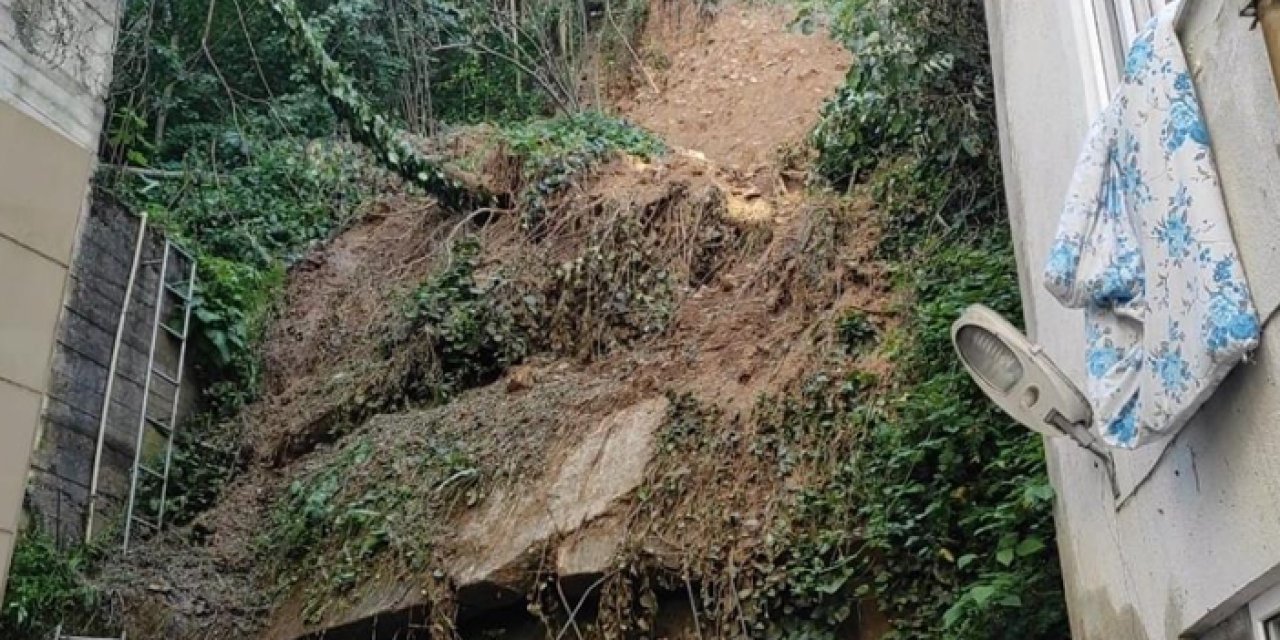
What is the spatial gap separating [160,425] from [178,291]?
3.77 feet

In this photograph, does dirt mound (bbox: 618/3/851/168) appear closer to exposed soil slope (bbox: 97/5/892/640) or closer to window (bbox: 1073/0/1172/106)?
exposed soil slope (bbox: 97/5/892/640)

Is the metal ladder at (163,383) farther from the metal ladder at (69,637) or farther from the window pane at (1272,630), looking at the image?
the window pane at (1272,630)

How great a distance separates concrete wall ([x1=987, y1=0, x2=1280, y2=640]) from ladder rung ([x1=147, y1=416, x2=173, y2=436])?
21.4 ft

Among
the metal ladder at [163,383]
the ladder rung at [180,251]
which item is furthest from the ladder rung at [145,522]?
the ladder rung at [180,251]

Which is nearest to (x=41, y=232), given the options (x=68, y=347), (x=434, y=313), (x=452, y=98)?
(x=68, y=347)

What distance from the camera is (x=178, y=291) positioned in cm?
873

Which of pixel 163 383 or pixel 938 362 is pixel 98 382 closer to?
pixel 163 383

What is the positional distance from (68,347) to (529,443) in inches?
122

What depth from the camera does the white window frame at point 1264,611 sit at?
7.27 ft

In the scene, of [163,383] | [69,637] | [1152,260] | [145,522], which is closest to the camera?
[1152,260]

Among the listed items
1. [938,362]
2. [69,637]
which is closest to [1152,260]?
[938,362]

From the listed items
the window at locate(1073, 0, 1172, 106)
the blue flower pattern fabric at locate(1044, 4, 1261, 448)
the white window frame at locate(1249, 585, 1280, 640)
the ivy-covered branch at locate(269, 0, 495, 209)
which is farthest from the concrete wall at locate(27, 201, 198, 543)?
the white window frame at locate(1249, 585, 1280, 640)

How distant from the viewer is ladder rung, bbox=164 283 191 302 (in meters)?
8.58

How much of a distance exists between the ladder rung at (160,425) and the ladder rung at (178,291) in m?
1.07
